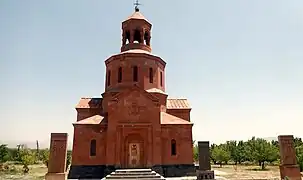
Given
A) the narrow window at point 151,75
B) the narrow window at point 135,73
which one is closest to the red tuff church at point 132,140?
the narrow window at point 135,73

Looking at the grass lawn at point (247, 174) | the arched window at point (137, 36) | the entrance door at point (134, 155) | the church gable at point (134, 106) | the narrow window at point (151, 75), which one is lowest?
the grass lawn at point (247, 174)

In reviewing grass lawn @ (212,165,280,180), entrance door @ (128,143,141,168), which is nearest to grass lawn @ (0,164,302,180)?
grass lawn @ (212,165,280,180)

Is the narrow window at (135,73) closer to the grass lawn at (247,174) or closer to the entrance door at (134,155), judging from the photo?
the entrance door at (134,155)

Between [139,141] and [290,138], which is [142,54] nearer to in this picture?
[139,141]

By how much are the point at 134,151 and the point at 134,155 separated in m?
0.28

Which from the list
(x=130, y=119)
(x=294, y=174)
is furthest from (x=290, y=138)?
(x=130, y=119)

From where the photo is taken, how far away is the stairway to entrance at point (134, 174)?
15703 millimetres

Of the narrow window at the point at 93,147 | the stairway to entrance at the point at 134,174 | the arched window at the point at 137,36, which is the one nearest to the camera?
the stairway to entrance at the point at 134,174

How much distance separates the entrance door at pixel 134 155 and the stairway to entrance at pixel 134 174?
1087mm

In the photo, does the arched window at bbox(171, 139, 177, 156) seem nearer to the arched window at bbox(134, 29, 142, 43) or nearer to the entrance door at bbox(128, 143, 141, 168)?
the entrance door at bbox(128, 143, 141, 168)

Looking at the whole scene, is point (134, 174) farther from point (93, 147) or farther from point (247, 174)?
point (247, 174)

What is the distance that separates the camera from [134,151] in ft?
58.9

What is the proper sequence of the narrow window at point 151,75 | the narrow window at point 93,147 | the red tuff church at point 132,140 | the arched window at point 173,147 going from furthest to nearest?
1. the narrow window at point 151,75
2. the arched window at point 173,147
3. the narrow window at point 93,147
4. the red tuff church at point 132,140

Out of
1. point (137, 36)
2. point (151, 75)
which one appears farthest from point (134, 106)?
point (137, 36)
